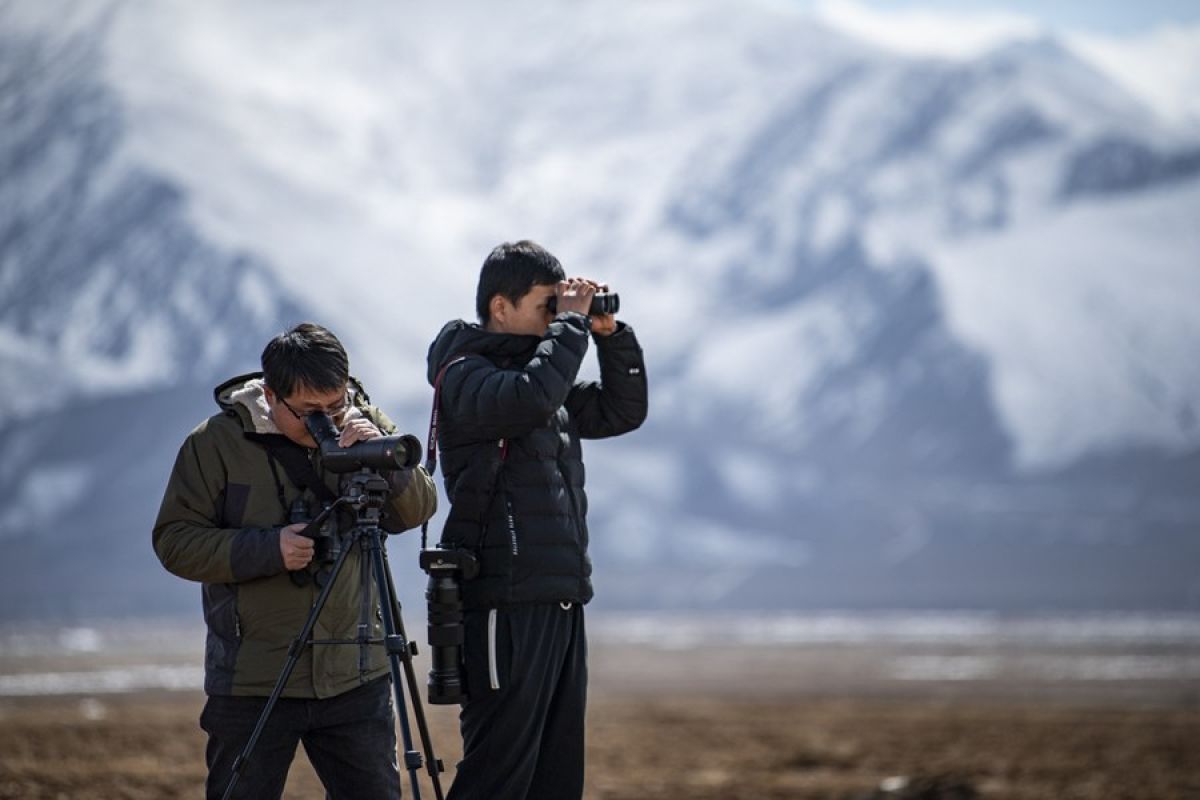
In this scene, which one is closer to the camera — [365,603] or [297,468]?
[365,603]

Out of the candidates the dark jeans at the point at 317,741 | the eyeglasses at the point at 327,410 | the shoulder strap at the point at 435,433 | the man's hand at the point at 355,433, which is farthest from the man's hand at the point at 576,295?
the dark jeans at the point at 317,741

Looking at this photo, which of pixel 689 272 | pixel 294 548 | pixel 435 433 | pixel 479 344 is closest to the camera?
pixel 294 548

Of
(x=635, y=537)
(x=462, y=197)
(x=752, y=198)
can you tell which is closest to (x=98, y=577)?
(x=635, y=537)

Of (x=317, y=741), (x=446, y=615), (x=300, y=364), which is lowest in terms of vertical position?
(x=317, y=741)

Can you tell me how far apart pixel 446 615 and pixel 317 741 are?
1.55ft

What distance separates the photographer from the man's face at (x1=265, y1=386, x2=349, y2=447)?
491cm

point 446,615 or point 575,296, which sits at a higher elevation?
point 575,296

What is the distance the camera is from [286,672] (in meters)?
4.67

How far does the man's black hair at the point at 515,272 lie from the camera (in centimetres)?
548

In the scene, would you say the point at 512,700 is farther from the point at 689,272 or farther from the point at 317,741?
the point at 689,272

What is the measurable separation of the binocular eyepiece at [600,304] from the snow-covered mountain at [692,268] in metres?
77.8

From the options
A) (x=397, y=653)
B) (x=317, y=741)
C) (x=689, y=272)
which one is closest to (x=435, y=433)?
(x=397, y=653)

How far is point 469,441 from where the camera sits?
17.6 feet

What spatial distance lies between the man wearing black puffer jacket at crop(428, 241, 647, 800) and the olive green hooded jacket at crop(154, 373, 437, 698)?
0.30 meters
